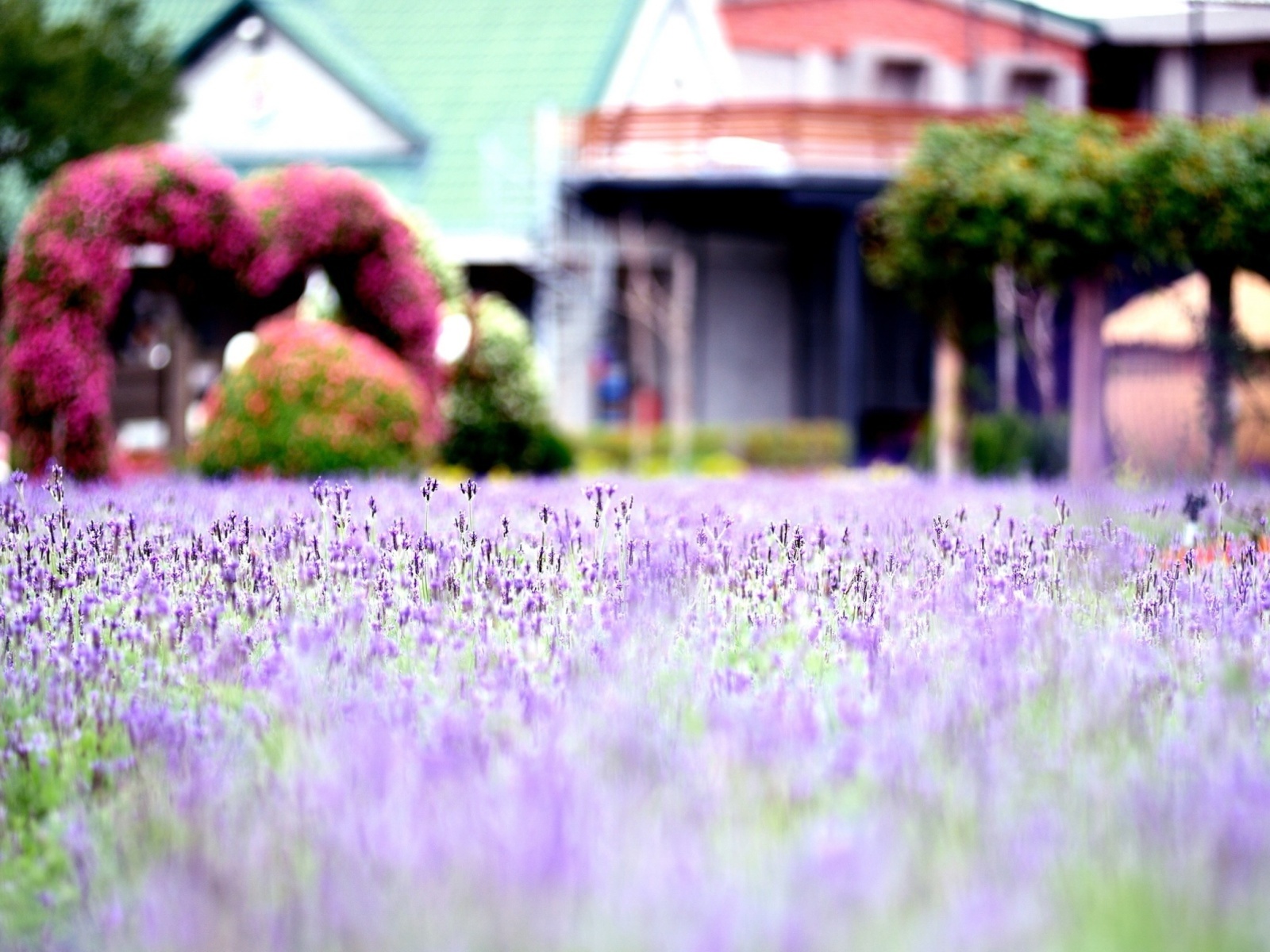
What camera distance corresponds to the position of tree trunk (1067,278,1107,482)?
14391 mm

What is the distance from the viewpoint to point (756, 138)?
2338cm

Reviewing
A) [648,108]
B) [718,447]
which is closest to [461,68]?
[648,108]

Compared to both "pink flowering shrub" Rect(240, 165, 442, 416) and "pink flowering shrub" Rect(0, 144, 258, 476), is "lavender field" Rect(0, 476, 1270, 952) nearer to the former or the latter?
"pink flowering shrub" Rect(0, 144, 258, 476)

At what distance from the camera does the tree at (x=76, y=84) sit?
20.3 m

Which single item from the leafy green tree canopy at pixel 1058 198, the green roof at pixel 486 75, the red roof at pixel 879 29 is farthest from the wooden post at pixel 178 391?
the leafy green tree canopy at pixel 1058 198

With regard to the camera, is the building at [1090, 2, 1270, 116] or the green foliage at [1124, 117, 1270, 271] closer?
the green foliage at [1124, 117, 1270, 271]

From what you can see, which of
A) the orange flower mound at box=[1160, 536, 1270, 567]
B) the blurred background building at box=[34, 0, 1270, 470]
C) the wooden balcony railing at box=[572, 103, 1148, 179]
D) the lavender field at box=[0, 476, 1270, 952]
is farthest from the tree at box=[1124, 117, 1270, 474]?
the blurred background building at box=[34, 0, 1270, 470]

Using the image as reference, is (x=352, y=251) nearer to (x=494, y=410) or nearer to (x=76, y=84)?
(x=494, y=410)

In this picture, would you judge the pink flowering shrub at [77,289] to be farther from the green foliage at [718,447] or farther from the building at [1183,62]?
the building at [1183,62]

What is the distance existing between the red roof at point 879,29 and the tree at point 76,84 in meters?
9.70

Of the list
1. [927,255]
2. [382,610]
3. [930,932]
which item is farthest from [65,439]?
[930,932]

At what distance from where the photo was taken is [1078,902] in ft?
8.08

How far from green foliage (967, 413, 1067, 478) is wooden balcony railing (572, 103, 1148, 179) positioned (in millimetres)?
5049

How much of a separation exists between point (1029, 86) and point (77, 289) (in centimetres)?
1949
